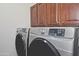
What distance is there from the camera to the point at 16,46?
4.00 ft

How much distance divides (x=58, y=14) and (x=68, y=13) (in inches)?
3.6

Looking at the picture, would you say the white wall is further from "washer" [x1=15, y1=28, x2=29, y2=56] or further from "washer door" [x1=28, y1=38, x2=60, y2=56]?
"washer door" [x1=28, y1=38, x2=60, y2=56]

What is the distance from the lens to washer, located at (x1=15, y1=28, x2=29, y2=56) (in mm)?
1177

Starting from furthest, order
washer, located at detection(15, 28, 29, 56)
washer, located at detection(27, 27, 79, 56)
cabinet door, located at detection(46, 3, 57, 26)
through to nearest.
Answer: cabinet door, located at detection(46, 3, 57, 26), washer, located at detection(15, 28, 29, 56), washer, located at detection(27, 27, 79, 56)

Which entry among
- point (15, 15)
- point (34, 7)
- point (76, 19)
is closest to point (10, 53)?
point (15, 15)

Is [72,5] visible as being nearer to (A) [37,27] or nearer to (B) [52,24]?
(B) [52,24]

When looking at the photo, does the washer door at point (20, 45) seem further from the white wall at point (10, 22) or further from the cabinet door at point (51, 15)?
the cabinet door at point (51, 15)

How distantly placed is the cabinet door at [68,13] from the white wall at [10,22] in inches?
12.7

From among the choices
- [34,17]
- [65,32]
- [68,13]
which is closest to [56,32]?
[65,32]

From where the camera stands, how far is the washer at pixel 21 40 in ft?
3.86

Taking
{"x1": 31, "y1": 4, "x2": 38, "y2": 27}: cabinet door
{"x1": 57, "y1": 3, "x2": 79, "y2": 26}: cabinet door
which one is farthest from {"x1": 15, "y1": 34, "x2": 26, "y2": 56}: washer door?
{"x1": 57, "y1": 3, "x2": 79, "y2": 26}: cabinet door

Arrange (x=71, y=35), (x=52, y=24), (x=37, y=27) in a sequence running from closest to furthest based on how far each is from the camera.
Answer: (x=71, y=35)
(x=37, y=27)
(x=52, y=24)

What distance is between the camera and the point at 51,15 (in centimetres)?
132

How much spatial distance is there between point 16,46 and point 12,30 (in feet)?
0.43
